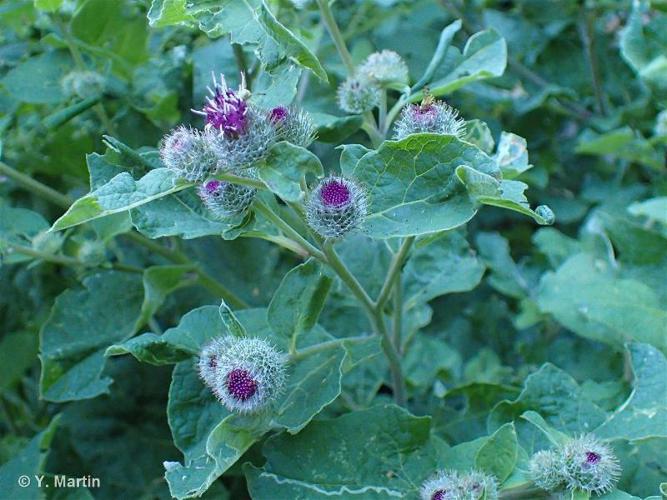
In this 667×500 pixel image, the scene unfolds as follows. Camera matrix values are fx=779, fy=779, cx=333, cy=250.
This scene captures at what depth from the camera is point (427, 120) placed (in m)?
1.71

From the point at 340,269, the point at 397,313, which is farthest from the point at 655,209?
the point at 340,269

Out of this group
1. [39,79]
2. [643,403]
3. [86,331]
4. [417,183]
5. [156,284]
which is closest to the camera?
[417,183]

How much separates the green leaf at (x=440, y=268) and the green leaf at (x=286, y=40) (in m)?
0.97

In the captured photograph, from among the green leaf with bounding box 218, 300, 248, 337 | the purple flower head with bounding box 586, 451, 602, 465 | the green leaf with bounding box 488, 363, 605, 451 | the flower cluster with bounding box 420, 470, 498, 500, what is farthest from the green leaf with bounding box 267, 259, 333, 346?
the purple flower head with bounding box 586, 451, 602, 465

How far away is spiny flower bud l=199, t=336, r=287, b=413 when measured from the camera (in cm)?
165

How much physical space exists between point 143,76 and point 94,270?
2.41ft

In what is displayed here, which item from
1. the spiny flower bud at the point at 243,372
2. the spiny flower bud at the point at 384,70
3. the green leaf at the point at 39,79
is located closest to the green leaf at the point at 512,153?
the spiny flower bud at the point at 384,70

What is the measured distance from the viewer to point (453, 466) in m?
1.90

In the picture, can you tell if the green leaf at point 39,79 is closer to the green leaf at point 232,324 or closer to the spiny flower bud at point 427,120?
the green leaf at point 232,324

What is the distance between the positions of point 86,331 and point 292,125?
114 centimetres

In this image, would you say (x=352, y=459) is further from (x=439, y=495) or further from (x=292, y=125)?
(x=292, y=125)

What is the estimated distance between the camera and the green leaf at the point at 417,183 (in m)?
1.60

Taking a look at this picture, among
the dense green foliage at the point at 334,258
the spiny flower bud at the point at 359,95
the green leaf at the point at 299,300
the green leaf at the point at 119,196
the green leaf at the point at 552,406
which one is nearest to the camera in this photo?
the green leaf at the point at 119,196

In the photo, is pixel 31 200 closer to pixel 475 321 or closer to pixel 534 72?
pixel 475 321
